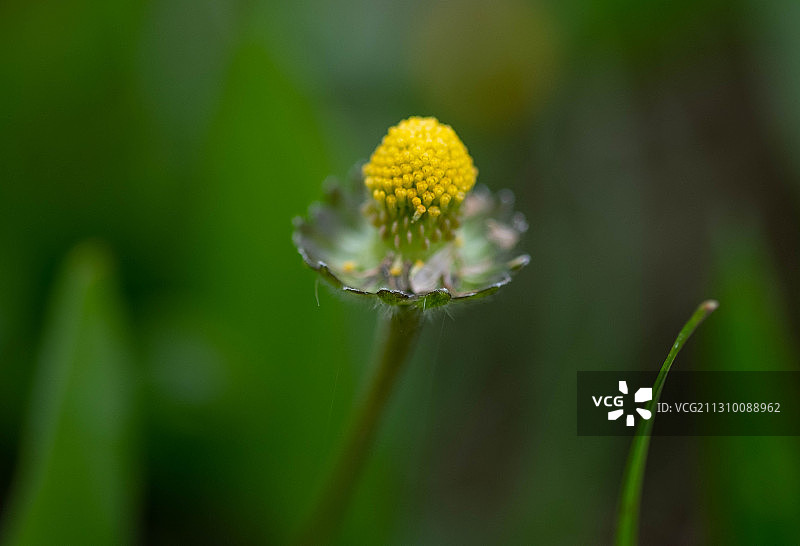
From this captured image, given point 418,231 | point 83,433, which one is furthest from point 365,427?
point 83,433

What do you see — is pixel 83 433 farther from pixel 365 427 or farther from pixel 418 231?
pixel 418 231

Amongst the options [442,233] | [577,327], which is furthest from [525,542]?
[442,233]

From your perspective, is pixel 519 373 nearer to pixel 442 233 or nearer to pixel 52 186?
pixel 442 233

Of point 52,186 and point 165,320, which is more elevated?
point 52,186

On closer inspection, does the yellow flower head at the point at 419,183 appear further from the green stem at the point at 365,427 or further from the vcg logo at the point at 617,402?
the vcg logo at the point at 617,402
